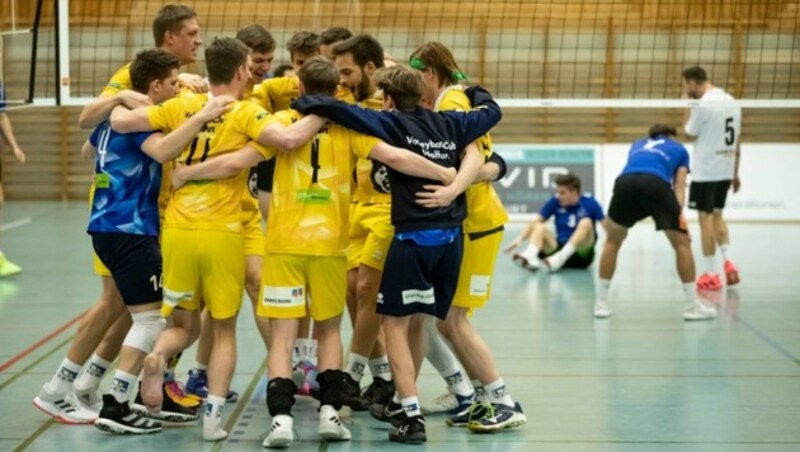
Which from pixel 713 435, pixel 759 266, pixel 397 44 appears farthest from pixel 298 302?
pixel 397 44

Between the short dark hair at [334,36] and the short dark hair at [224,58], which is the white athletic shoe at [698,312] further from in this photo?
the short dark hair at [224,58]

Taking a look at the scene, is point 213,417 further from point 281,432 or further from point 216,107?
point 216,107

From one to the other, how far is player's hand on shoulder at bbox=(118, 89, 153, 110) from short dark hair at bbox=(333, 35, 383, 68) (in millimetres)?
1115

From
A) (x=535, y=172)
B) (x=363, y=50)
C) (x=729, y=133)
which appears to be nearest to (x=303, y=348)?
(x=363, y=50)

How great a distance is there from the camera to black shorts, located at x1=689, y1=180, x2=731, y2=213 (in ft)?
42.0

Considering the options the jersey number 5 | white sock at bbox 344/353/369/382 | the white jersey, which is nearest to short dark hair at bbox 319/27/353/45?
white sock at bbox 344/353/369/382

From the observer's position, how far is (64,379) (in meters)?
6.94

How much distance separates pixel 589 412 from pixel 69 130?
1566 cm

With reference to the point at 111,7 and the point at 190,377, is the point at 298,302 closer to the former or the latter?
the point at 190,377

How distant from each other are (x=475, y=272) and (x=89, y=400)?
7.21 ft

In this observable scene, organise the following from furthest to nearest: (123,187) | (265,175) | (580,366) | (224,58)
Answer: (580,366), (265,175), (123,187), (224,58)

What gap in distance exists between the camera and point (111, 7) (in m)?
19.3

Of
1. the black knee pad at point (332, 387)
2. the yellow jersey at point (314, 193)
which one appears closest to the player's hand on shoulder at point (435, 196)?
the yellow jersey at point (314, 193)

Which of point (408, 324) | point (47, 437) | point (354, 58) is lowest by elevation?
point (47, 437)
